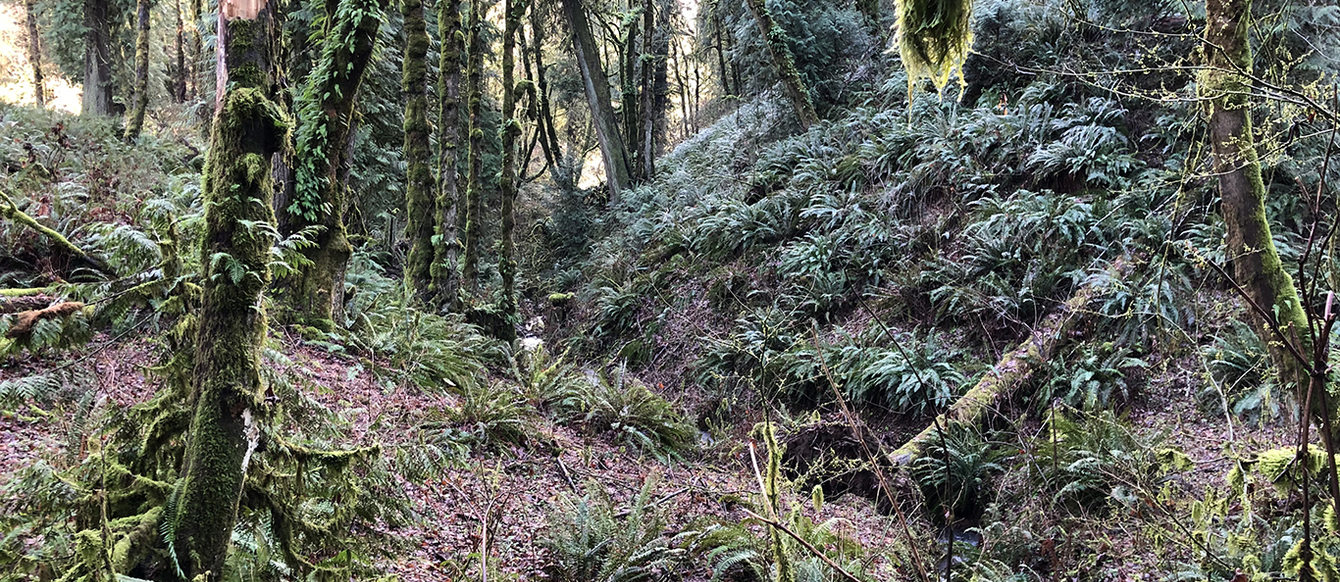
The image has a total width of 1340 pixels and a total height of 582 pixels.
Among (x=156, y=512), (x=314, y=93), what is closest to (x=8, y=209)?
(x=156, y=512)

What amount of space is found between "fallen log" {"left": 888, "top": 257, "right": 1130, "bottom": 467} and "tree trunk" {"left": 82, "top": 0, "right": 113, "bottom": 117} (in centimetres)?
1776

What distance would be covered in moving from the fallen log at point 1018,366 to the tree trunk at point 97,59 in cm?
1776

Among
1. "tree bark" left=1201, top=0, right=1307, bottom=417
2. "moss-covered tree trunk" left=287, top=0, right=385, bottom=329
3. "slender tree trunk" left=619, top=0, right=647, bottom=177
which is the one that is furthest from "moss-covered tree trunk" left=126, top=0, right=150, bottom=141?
"tree bark" left=1201, top=0, right=1307, bottom=417

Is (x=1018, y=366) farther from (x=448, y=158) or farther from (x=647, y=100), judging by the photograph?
(x=647, y=100)

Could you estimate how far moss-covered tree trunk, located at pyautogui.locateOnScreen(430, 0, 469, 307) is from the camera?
10141mm

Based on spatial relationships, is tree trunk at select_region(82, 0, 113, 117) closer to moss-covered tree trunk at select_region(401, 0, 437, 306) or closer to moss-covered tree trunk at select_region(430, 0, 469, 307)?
moss-covered tree trunk at select_region(401, 0, 437, 306)

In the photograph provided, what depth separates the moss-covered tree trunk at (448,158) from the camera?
33.3ft

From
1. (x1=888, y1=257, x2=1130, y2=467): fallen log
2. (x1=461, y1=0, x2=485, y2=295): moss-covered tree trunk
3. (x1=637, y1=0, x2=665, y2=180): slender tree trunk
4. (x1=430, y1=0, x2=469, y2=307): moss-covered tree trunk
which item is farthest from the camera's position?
(x1=637, y1=0, x2=665, y2=180): slender tree trunk

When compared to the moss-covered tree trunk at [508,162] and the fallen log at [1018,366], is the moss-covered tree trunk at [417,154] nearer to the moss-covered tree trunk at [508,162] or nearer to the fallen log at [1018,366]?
the moss-covered tree trunk at [508,162]

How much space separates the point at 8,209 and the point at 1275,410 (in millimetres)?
8716

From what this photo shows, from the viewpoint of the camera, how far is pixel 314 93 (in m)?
7.05

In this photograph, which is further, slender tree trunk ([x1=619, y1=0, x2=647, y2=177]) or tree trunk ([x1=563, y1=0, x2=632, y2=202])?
slender tree trunk ([x1=619, y1=0, x2=647, y2=177])

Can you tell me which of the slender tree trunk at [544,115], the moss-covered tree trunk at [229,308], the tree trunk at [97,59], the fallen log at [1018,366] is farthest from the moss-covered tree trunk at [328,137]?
the slender tree trunk at [544,115]

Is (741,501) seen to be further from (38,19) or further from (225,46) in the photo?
(38,19)
